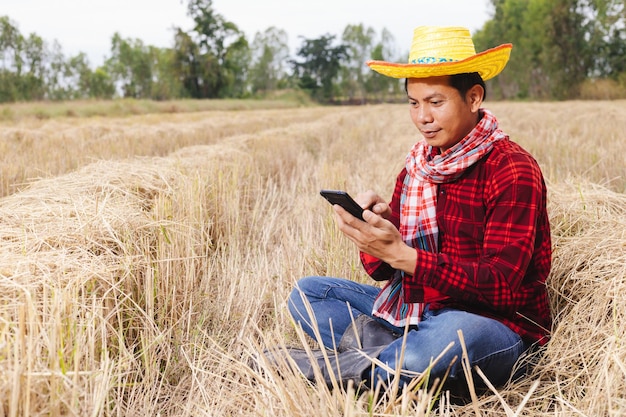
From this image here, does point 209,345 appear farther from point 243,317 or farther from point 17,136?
point 17,136

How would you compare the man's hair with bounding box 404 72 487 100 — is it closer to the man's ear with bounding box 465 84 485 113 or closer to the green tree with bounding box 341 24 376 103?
the man's ear with bounding box 465 84 485 113

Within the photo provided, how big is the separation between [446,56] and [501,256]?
686 mm

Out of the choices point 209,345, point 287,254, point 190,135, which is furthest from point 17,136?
point 209,345

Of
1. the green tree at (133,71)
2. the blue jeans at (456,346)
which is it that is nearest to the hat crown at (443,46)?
the blue jeans at (456,346)

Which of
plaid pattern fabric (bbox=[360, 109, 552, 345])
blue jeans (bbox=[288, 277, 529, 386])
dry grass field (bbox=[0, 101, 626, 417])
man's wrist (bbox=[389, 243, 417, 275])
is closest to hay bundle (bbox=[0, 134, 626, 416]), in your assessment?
dry grass field (bbox=[0, 101, 626, 417])

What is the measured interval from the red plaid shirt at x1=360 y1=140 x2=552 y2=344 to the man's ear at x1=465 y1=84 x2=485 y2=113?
0.15 metres

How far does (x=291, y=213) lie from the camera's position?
3.87 m

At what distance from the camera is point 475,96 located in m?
1.74

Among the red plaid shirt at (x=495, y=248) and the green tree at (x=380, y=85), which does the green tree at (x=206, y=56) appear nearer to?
the green tree at (x=380, y=85)

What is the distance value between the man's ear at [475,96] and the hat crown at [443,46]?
109 mm

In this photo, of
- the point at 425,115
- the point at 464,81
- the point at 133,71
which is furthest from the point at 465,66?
the point at 133,71

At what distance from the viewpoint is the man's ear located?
173 centimetres

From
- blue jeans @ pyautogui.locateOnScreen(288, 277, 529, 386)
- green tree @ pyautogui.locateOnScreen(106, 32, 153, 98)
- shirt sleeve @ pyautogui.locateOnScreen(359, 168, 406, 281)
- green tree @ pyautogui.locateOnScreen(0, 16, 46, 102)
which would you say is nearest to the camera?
blue jeans @ pyautogui.locateOnScreen(288, 277, 529, 386)

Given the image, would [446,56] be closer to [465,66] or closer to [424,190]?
[465,66]
